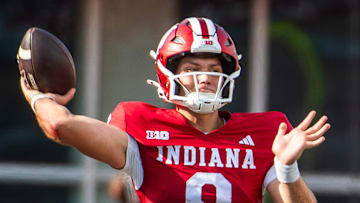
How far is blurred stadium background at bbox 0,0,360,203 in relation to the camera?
736 centimetres

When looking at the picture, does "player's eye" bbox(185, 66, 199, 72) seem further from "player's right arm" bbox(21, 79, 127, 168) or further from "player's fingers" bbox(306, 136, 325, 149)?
"player's fingers" bbox(306, 136, 325, 149)

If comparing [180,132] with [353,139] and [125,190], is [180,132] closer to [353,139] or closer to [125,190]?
[125,190]

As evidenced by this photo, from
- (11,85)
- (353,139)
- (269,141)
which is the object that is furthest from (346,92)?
(269,141)

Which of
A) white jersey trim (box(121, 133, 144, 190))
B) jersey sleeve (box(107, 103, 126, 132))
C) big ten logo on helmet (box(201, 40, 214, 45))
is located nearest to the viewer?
white jersey trim (box(121, 133, 144, 190))

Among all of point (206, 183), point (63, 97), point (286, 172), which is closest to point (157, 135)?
point (206, 183)

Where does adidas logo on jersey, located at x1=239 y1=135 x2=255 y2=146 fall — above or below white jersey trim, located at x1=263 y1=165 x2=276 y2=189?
above

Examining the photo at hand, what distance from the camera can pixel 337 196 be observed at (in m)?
7.43

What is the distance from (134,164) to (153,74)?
3.47 meters

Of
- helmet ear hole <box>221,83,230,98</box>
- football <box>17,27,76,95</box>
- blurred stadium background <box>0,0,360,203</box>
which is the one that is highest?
football <box>17,27,76,95</box>

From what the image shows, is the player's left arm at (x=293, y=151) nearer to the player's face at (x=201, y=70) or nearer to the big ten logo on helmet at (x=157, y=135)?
the player's face at (x=201, y=70)

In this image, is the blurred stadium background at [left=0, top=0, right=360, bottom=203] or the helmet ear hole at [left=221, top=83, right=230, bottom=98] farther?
the blurred stadium background at [left=0, top=0, right=360, bottom=203]

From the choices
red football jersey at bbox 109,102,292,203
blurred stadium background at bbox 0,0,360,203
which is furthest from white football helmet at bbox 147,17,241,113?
blurred stadium background at bbox 0,0,360,203

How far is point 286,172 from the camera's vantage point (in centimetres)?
365

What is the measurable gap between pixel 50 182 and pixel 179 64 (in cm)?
351
